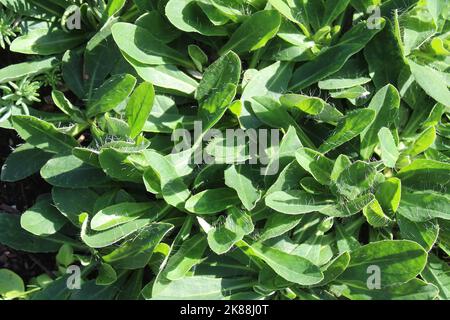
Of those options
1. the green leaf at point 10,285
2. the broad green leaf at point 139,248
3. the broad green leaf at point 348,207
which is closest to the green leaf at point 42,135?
the broad green leaf at point 139,248

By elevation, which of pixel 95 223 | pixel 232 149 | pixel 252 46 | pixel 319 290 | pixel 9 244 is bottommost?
pixel 319 290

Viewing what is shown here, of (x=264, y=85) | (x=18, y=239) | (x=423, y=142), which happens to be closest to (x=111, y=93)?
(x=264, y=85)

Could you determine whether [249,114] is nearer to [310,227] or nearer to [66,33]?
[310,227]

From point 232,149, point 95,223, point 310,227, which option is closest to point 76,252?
point 95,223

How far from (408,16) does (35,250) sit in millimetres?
1436

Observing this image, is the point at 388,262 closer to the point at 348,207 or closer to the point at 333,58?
the point at 348,207

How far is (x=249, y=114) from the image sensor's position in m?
1.78

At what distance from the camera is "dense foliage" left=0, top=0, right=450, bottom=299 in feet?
5.57

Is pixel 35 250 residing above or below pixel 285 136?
below

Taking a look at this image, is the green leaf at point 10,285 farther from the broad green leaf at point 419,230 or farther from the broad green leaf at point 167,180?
the broad green leaf at point 419,230

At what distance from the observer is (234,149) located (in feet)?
5.66

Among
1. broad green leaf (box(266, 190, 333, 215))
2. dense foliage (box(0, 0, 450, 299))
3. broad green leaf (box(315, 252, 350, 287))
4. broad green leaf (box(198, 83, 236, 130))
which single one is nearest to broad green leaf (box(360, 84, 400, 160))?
dense foliage (box(0, 0, 450, 299))

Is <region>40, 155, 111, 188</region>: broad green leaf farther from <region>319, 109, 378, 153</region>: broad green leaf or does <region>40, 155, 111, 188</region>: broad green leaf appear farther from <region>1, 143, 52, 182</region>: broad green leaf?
<region>319, 109, 378, 153</region>: broad green leaf

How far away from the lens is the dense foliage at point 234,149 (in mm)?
1699
